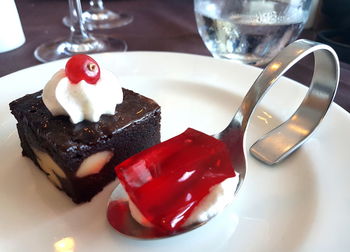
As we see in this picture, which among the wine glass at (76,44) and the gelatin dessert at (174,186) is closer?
the gelatin dessert at (174,186)

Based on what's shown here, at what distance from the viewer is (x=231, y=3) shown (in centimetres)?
135

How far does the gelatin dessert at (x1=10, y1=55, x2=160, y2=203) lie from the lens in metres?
0.77

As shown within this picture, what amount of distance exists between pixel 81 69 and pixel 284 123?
22.1 inches

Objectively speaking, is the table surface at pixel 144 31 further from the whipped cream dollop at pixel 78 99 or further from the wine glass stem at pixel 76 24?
the whipped cream dollop at pixel 78 99

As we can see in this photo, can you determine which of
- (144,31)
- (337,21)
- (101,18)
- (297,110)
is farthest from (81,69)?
(337,21)

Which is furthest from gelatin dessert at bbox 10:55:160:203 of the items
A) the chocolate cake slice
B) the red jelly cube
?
the red jelly cube

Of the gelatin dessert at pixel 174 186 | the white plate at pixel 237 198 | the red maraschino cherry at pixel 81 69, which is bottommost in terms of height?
the white plate at pixel 237 198

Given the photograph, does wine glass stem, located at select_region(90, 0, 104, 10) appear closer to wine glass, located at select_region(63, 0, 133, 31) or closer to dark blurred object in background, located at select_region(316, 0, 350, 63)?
wine glass, located at select_region(63, 0, 133, 31)

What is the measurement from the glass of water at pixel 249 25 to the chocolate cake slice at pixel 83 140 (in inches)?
20.3

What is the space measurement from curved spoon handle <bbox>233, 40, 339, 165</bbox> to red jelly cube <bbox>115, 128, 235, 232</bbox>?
0.16 m

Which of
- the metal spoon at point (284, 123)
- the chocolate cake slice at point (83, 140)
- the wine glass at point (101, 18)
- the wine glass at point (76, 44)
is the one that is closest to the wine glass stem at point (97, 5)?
the wine glass at point (101, 18)

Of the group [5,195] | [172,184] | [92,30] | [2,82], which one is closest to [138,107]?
[172,184]

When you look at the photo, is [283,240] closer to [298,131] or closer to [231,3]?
[298,131]

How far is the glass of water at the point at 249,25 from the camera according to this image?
123 cm
